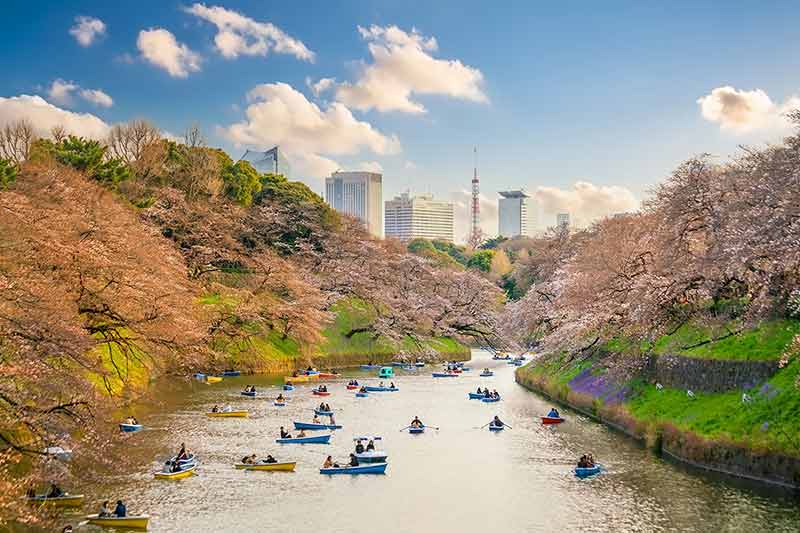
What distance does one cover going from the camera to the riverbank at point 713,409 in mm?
33781

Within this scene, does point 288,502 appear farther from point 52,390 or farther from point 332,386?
point 332,386

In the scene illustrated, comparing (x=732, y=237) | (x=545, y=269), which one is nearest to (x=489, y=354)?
(x=545, y=269)

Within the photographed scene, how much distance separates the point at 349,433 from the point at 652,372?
18.4 meters

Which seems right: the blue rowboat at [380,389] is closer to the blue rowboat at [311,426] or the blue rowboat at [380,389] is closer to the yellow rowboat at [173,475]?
the blue rowboat at [311,426]

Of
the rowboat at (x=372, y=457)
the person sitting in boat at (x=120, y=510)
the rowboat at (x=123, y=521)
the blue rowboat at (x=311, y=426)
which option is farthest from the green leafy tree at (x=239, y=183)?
the rowboat at (x=123, y=521)

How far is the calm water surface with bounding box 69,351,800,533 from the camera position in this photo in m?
30.3

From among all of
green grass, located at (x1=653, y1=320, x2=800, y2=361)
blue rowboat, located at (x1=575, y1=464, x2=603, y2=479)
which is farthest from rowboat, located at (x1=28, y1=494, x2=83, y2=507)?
green grass, located at (x1=653, y1=320, x2=800, y2=361)

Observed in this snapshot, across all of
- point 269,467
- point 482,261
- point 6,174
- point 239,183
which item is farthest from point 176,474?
point 482,261

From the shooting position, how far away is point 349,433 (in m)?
48.9

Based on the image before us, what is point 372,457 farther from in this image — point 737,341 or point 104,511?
point 737,341

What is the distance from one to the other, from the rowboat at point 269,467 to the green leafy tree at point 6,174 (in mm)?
27551

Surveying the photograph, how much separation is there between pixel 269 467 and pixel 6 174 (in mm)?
30700

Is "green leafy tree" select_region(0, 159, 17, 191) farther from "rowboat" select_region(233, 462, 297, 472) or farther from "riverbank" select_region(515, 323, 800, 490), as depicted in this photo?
"riverbank" select_region(515, 323, 800, 490)

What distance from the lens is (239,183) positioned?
345ft
